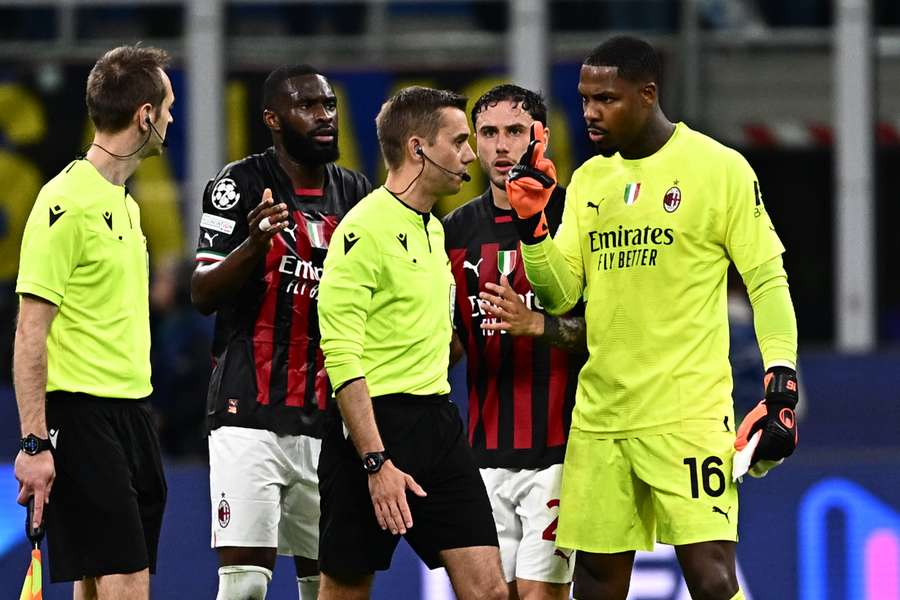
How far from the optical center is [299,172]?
597 cm

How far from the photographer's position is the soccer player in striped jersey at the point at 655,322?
5.24m

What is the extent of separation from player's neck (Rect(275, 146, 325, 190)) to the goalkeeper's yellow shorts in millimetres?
1325

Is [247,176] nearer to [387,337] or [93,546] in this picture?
[387,337]

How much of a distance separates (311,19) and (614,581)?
30.0 feet

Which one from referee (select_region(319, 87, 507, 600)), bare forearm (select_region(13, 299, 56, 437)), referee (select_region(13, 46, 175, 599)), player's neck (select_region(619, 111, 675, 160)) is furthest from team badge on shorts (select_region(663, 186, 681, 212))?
bare forearm (select_region(13, 299, 56, 437))

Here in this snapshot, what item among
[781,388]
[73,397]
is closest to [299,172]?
[73,397]

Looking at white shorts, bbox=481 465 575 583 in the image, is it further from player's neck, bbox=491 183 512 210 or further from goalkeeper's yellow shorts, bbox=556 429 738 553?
player's neck, bbox=491 183 512 210

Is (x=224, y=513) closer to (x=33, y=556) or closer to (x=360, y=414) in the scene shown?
(x=33, y=556)

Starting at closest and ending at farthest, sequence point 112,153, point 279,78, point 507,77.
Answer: point 112,153 → point 279,78 → point 507,77

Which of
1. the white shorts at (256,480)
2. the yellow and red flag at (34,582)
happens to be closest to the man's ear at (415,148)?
the white shorts at (256,480)

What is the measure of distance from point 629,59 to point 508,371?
1269mm

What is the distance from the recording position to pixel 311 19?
13805 millimetres

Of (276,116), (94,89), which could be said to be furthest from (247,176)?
(94,89)

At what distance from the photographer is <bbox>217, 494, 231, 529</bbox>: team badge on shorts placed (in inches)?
229
